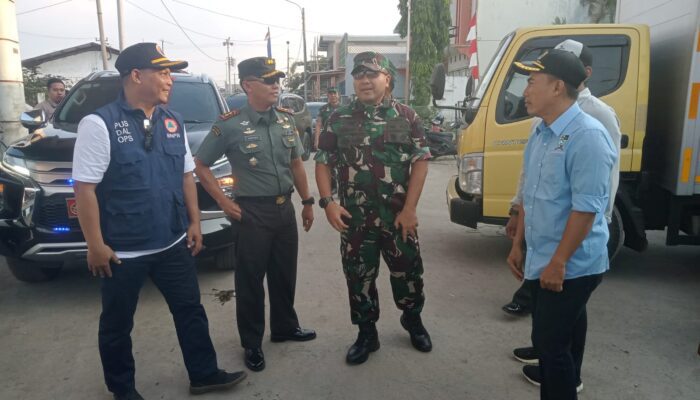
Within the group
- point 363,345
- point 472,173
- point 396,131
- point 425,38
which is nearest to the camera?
point 396,131

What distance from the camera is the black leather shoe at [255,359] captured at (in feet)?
10.2

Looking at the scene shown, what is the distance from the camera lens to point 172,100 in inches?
209

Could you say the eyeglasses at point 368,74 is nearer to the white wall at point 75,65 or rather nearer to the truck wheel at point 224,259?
the truck wheel at point 224,259

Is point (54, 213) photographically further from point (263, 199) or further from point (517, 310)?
point (517, 310)

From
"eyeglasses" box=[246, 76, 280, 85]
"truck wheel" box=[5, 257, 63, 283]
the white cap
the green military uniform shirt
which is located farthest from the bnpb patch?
"truck wheel" box=[5, 257, 63, 283]

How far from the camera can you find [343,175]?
3.11m

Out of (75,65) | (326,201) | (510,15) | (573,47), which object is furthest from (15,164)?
(75,65)

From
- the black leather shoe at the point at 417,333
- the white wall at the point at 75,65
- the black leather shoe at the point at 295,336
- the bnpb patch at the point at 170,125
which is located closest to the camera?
the bnpb patch at the point at 170,125

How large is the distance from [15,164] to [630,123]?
494cm

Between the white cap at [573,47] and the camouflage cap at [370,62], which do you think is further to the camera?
the white cap at [573,47]

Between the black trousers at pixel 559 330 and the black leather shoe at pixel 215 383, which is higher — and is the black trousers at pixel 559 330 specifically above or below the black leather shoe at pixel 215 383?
above

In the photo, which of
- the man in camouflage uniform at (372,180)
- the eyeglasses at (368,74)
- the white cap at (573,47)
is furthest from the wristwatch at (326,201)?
the white cap at (573,47)

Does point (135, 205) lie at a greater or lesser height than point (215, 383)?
greater

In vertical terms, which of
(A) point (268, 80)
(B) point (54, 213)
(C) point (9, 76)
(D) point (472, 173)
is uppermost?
(C) point (9, 76)
